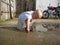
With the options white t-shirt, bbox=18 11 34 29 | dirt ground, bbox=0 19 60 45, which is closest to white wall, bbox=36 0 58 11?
white t-shirt, bbox=18 11 34 29

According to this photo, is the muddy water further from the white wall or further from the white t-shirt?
the white wall

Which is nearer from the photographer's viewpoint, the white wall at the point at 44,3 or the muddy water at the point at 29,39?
the muddy water at the point at 29,39

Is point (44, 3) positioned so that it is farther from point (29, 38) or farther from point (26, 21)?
point (29, 38)

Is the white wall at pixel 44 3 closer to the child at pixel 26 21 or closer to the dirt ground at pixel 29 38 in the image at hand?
the child at pixel 26 21

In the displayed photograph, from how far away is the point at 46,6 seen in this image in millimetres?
20281

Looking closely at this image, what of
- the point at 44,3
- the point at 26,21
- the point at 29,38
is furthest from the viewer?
the point at 44,3

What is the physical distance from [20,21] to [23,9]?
→ 45.8 feet

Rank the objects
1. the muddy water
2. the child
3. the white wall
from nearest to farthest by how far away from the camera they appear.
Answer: the muddy water
the child
the white wall

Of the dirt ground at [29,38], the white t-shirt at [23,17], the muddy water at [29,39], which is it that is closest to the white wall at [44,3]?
the white t-shirt at [23,17]

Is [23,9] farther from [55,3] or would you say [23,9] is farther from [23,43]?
[23,43]

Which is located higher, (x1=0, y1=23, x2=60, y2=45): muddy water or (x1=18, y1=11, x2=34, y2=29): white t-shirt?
(x1=18, y1=11, x2=34, y2=29): white t-shirt

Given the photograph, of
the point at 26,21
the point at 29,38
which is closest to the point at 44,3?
the point at 26,21

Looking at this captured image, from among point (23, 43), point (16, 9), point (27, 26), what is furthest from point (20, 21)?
point (16, 9)

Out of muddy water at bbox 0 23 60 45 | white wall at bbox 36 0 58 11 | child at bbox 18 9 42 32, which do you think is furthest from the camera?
white wall at bbox 36 0 58 11
